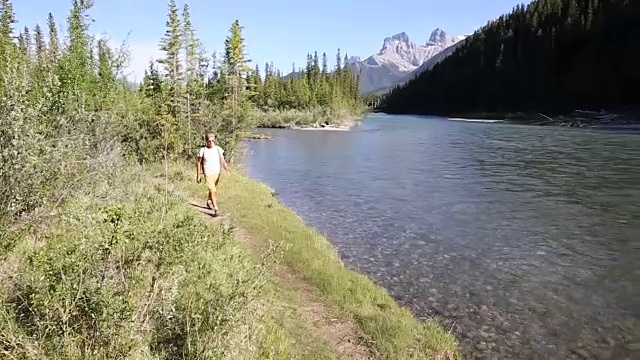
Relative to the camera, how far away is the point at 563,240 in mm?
17453

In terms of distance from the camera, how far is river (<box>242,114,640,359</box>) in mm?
10812

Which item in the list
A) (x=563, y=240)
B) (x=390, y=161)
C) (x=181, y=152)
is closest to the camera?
(x=563, y=240)

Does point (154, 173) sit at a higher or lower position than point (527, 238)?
higher

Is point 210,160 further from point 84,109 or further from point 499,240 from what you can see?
point 499,240

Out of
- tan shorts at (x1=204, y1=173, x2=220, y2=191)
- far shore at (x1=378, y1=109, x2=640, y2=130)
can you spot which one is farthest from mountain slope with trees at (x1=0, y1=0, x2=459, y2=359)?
far shore at (x1=378, y1=109, x2=640, y2=130)

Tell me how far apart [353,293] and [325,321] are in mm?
1651

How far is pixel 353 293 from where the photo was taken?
10602 mm

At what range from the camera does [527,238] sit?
1773cm

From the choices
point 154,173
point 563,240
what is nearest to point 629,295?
point 563,240

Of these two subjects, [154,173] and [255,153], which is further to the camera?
[255,153]

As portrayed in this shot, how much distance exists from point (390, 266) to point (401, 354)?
6.38 meters

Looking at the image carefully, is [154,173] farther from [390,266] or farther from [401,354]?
[401,354]

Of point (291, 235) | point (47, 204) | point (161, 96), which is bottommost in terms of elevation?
point (291, 235)

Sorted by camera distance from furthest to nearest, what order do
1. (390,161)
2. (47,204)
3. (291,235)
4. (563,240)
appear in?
(390,161) → (563,240) → (291,235) → (47,204)
